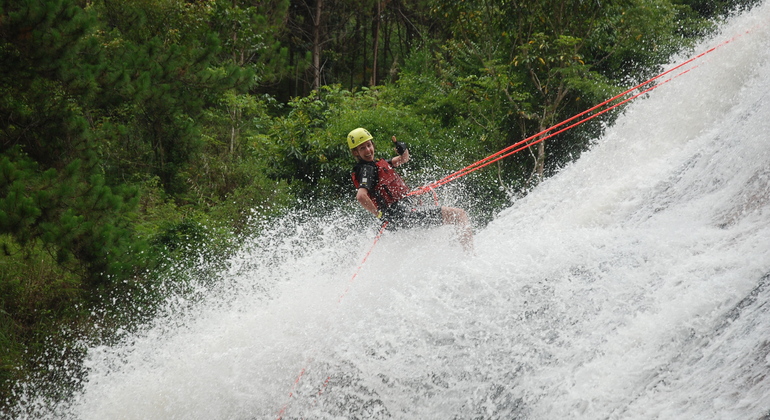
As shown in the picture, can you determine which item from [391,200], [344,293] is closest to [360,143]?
[391,200]

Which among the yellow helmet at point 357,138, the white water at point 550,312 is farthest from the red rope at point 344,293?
the yellow helmet at point 357,138

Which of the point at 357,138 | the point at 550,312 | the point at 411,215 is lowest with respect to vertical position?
the point at 550,312

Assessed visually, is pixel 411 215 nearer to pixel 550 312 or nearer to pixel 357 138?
pixel 357 138

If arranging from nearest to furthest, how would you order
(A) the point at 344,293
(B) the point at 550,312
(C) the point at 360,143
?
(B) the point at 550,312
(A) the point at 344,293
(C) the point at 360,143

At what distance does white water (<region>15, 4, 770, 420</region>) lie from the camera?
3268mm

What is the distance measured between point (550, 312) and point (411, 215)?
87.3 inches

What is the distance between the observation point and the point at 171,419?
4805 millimetres

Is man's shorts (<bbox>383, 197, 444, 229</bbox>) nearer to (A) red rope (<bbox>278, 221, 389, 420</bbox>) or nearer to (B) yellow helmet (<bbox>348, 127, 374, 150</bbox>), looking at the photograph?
(A) red rope (<bbox>278, 221, 389, 420</bbox>)

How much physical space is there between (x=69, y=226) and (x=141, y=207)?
4.57 m

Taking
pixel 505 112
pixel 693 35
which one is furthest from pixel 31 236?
pixel 693 35

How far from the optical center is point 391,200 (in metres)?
6.10

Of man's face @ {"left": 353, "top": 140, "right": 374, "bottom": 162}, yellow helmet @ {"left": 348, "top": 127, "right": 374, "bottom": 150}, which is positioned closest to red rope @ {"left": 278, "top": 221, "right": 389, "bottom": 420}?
man's face @ {"left": 353, "top": 140, "right": 374, "bottom": 162}

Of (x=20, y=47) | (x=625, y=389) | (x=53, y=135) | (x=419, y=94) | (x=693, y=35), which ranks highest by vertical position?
(x=20, y=47)

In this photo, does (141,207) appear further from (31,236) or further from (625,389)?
(625,389)
